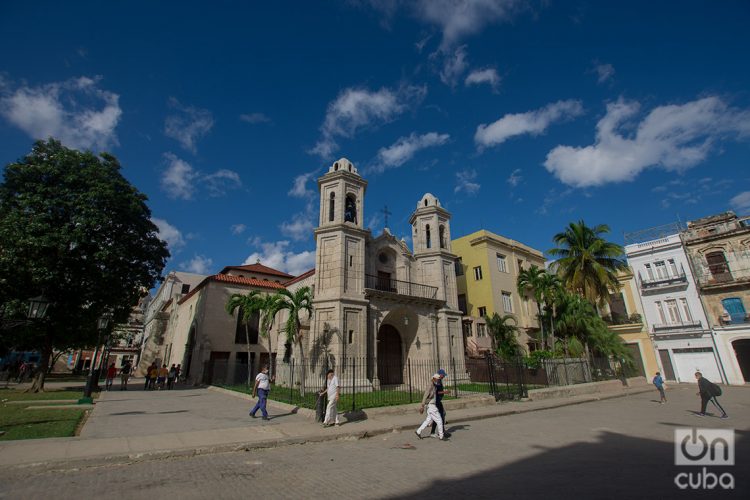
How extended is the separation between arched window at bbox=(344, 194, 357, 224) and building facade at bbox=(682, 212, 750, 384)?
26994 mm

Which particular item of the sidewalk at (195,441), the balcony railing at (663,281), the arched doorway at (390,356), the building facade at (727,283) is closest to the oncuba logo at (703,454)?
the sidewalk at (195,441)

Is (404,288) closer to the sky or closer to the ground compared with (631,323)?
closer to the sky

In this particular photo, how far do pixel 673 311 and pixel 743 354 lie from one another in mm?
4857

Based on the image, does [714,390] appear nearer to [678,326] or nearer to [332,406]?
[332,406]

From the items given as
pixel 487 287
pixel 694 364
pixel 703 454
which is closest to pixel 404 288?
pixel 487 287

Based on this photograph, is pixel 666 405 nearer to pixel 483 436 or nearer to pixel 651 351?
pixel 483 436

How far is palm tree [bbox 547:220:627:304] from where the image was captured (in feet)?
88.8

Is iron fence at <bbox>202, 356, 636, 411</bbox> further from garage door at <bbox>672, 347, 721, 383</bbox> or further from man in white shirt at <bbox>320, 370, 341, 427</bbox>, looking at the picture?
garage door at <bbox>672, 347, 721, 383</bbox>

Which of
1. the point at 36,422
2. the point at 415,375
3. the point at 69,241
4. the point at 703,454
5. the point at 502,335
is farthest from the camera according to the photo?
the point at 502,335

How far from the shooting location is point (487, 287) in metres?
30.4

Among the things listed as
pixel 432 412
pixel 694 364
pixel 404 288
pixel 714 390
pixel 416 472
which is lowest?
pixel 416 472

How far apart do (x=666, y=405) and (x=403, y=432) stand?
13.4 metres

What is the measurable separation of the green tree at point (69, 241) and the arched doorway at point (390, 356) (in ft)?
47.0

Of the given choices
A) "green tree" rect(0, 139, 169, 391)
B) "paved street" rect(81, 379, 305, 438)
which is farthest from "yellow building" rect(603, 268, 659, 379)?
"green tree" rect(0, 139, 169, 391)
